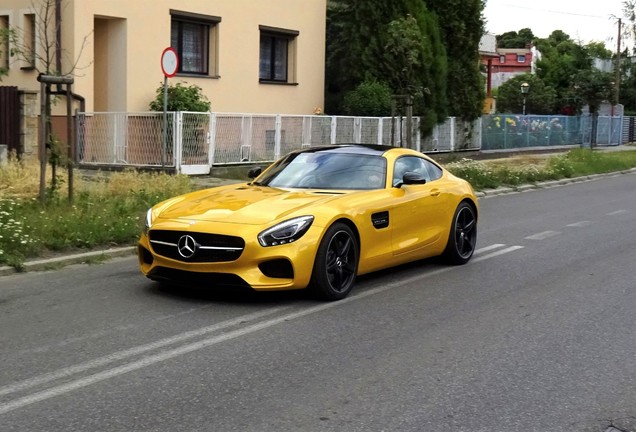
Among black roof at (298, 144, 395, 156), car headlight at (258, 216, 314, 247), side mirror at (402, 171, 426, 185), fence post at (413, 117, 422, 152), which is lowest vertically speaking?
car headlight at (258, 216, 314, 247)

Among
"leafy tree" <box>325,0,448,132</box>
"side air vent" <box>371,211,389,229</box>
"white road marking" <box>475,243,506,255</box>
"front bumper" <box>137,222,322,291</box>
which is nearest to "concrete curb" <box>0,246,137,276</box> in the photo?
"front bumper" <box>137,222,322,291</box>

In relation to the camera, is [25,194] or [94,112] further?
[94,112]

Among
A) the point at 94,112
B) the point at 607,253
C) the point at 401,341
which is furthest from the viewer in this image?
the point at 94,112

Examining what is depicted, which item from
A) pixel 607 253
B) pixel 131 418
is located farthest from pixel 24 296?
pixel 607 253

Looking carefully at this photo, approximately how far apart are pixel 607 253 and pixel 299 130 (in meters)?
13.2

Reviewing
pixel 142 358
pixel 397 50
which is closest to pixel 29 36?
pixel 397 50

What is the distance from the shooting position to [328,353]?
5844mm

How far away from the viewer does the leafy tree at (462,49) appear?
28984 millimetres

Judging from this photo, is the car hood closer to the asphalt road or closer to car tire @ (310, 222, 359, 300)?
car tire @ (310, 222, 359, 300)

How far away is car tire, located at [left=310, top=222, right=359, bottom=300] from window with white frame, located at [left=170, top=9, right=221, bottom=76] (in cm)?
1607

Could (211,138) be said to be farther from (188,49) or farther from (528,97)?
(528,97)

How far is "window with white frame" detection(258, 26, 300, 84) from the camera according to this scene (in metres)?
25.6

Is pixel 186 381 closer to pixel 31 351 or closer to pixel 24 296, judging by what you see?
pixel 31 351

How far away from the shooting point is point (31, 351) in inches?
226
